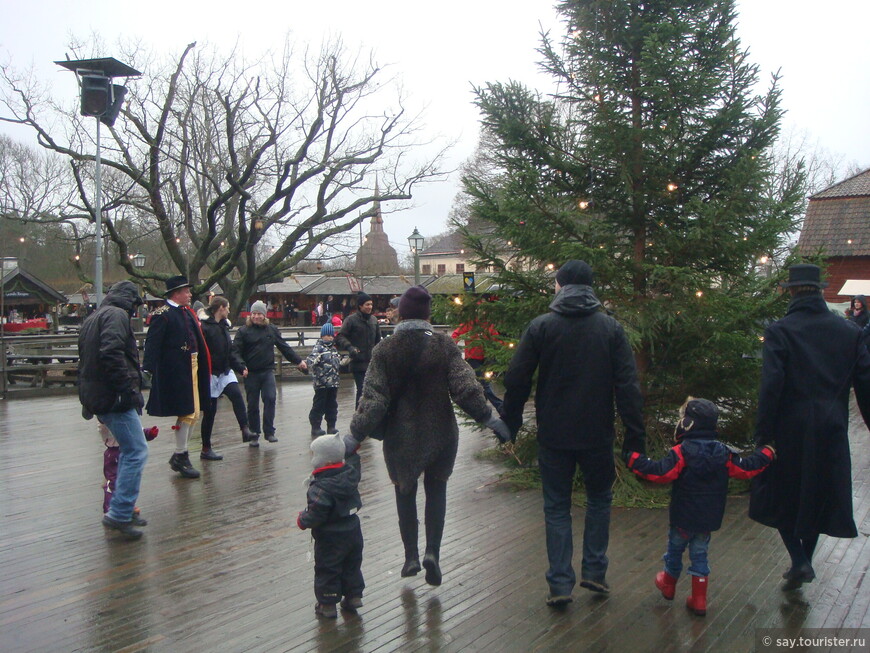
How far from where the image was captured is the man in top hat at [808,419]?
14.0ft

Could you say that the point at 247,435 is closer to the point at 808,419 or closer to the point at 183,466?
the point at 183,466

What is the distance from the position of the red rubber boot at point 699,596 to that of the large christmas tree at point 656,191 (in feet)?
8.59

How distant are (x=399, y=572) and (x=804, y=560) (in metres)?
2.49

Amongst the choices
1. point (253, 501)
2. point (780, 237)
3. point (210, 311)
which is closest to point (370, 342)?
point (210, 311)

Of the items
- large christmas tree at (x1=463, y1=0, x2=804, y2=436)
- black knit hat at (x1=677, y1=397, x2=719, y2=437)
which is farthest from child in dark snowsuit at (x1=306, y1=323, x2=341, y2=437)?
black knit hat at (x1=677, y1=397, x2=719, y2=437)

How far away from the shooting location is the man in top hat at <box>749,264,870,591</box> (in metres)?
4.26

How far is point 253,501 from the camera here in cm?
676

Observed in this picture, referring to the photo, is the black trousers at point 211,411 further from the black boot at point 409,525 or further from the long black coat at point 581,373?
the long black coat at point 581,373

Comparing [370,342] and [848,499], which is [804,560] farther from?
[370,342]

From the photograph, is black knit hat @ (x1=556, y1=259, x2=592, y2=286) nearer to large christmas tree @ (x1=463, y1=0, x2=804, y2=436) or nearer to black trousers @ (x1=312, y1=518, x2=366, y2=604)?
black trousers @ (x1=312, y1=518, x2=366, y2=604)

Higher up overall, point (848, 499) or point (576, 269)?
point (576, 269)

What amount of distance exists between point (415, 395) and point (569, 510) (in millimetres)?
1141

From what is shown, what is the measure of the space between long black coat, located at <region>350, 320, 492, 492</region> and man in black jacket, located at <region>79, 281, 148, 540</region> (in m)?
2.11

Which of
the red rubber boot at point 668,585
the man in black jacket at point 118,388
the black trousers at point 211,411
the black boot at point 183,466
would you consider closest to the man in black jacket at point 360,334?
the black trousers at point 211,411
